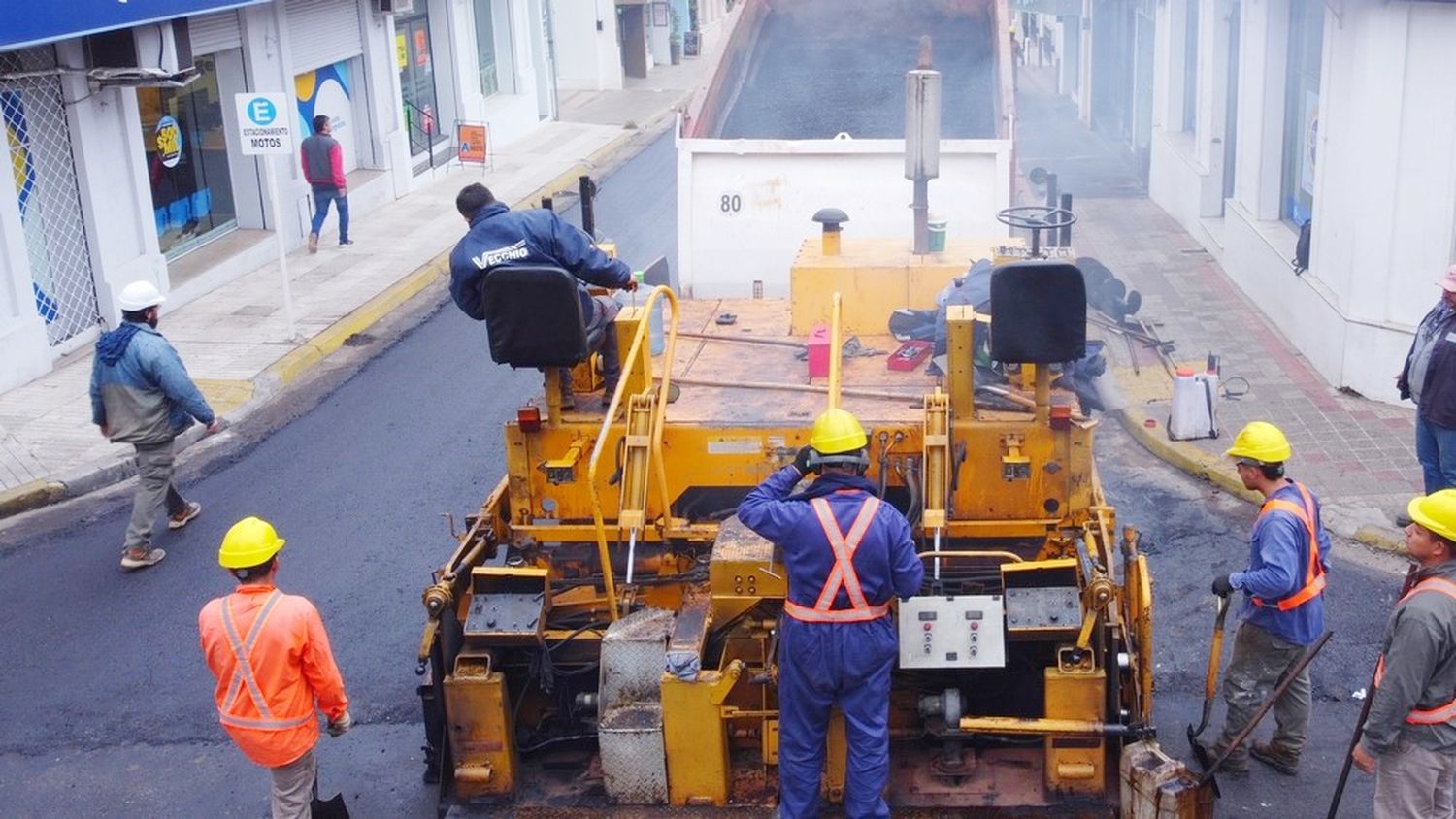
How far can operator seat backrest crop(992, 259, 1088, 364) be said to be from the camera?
5754 millimetres

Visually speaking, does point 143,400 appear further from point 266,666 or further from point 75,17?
point 75,17

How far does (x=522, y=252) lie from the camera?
6.33m

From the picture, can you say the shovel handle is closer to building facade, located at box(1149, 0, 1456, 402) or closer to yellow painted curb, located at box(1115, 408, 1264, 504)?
yellow painted curb, located at box(1115, 408, 1264, 504)

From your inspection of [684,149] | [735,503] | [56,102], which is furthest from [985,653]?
[56,102]

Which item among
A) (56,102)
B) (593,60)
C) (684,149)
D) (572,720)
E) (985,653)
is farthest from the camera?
(593,60)

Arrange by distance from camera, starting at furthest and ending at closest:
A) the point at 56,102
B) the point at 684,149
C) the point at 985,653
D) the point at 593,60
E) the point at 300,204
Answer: the point at 593,60 → the point at 300,204 → the point at 56,102 → the point at 684,149 → the point at 985,653

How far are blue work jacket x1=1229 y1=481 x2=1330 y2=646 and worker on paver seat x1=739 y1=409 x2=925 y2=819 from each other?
4.69ft

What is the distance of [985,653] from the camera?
5613mm

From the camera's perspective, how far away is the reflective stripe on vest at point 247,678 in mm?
5453

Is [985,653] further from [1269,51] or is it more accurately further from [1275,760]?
[1269,51]

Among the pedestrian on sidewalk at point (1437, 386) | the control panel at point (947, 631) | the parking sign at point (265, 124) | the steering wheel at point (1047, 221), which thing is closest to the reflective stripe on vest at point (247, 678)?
the control panel at point (947, 631)

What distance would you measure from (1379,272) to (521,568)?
22.5 ft

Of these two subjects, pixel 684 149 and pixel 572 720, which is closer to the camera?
pixel 572 720

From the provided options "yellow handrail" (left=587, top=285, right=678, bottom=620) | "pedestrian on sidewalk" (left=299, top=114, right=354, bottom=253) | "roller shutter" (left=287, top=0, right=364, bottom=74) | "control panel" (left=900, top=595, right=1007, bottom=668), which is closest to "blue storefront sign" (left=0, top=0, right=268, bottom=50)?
"pedestrian on sidewalk" (left=299, top=114, right=354, bottom=253)
